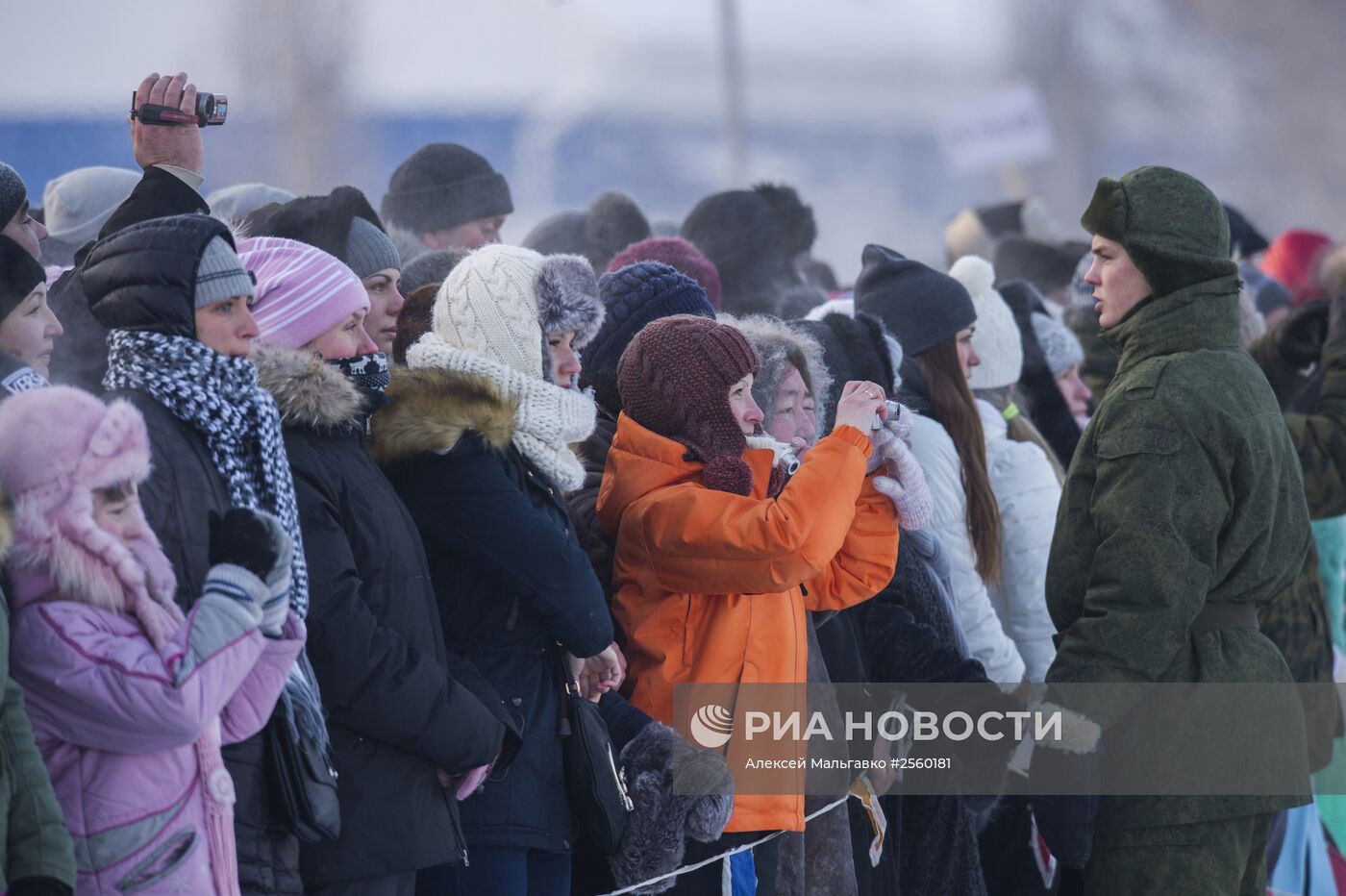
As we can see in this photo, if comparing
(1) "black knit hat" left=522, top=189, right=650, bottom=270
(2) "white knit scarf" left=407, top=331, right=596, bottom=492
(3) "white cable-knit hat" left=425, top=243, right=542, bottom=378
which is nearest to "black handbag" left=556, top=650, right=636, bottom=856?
(2) "white knit scarf" left=407, top=331, right=596, bottom=492

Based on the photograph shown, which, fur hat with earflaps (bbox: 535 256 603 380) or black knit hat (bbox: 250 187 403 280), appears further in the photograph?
black knit hat (bbox: 250 187 403 280)

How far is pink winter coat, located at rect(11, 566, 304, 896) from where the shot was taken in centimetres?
232

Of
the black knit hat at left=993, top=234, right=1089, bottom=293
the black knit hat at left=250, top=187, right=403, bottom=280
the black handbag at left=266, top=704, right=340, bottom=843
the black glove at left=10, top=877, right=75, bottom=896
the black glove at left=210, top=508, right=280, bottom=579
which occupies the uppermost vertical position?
the black knit hat at left=993, top=234, right=1089, bottom=293

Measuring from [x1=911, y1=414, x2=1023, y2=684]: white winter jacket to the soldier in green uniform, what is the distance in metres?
0.45

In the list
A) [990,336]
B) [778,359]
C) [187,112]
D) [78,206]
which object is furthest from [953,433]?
[78,206]

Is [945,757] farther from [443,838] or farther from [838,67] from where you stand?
[838,67]

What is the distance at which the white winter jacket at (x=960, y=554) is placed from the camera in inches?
174

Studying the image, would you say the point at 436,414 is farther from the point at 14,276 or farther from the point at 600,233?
the point at 600,233

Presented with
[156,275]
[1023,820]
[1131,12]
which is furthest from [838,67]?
[156,275]

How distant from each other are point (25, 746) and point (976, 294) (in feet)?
11.9

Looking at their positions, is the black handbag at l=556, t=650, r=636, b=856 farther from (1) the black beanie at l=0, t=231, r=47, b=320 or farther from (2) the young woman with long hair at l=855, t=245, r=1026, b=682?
(2) the young woman with long hair at l=855, t=245, r=1026, b=682

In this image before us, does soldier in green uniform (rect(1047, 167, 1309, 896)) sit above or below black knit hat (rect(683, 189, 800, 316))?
below

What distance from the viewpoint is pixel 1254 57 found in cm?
1800

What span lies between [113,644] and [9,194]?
4.76 ft
